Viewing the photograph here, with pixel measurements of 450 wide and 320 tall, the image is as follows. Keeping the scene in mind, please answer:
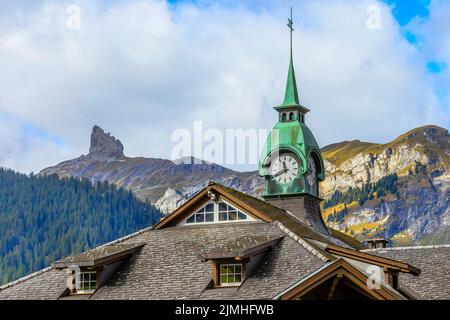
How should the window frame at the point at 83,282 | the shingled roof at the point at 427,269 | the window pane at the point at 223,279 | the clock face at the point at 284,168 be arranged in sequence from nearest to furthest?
1. the window pane at the point at 223,279
2. the window frame at the point at 83,282
3. the shingled roof at the point at 427,269
4. the clock face at the point at 284,168

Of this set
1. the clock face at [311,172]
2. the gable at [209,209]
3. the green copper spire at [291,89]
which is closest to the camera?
the gable at [209,209]

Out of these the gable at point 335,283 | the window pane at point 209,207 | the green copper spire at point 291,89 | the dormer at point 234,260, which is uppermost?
the green copper spire at point 291,89

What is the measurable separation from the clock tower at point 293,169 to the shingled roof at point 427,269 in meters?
24.9

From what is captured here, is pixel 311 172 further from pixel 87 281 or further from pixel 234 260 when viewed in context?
pixel 234 260

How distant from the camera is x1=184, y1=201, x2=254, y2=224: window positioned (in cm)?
4591

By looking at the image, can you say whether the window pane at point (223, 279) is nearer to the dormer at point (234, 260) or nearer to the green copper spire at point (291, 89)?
the dormer at point (234, 260)

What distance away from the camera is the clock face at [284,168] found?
3012 inches

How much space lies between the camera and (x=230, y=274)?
40.3m

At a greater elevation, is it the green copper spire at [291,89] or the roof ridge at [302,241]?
the green copper spire at [291,89]

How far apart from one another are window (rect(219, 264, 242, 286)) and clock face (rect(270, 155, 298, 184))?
118 ft

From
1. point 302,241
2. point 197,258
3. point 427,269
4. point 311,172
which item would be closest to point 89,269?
point 197,258

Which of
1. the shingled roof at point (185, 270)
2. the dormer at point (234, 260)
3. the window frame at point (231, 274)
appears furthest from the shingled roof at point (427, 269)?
the window frame at point (231, 274)
